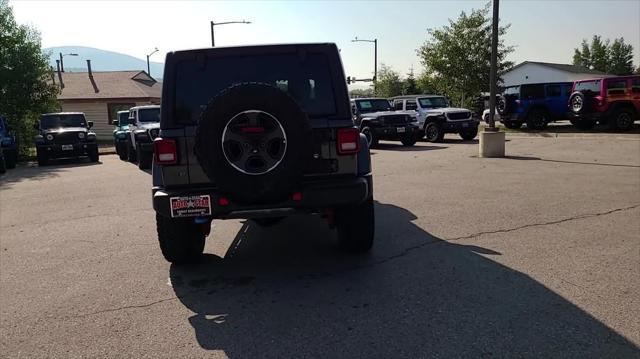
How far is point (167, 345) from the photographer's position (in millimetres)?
3322

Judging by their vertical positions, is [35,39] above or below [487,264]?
above

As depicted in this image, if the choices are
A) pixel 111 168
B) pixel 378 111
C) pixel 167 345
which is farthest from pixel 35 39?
pixel 167 345

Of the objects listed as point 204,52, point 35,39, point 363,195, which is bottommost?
point 363,195

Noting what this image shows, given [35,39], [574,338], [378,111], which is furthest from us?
[35,39]

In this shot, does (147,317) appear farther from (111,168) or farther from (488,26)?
(488,26)

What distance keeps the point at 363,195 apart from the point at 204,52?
1.87m

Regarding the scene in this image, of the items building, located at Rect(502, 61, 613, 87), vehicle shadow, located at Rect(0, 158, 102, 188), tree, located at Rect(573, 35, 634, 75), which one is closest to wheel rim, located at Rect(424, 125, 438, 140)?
vehicle shadow, located at Rect(0, 158, 102, 188)

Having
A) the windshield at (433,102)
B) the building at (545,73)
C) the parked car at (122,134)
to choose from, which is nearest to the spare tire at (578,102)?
the windshield at (433,102)

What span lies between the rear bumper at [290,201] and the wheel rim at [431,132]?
55.7ft

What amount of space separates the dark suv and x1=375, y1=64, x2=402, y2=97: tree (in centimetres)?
5431

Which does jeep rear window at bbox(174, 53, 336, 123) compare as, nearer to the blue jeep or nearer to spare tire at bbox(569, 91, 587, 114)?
spare tire at bbox(569, 91, 587, 114)

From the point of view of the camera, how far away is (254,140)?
4.02 metres

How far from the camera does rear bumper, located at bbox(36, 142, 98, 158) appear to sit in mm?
18234

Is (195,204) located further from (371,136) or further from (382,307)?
(371,136)
